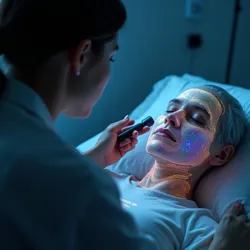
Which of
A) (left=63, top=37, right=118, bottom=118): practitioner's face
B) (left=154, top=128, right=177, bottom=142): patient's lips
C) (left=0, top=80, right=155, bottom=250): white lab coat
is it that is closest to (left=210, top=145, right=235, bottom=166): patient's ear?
(left=154, top=128, right=177, bottom=142): patient's lips

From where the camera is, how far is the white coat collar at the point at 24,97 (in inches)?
29.1

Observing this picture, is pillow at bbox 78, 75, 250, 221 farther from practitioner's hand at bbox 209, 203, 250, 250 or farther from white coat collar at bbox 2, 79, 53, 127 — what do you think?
white coat collar at bbox 2, 79, 53, 127

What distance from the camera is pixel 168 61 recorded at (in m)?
2.33

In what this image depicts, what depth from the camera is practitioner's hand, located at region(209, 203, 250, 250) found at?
1062 millimetres

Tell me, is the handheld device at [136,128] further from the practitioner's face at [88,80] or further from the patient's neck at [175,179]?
the practitioner's face at [88,80]

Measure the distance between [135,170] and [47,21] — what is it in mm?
928

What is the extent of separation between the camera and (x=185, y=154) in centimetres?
133

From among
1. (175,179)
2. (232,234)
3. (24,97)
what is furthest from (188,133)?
(24,97)

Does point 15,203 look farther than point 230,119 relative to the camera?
No

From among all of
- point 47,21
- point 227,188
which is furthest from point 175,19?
point 47,21

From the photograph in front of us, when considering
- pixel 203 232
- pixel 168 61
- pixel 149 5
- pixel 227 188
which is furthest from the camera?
pixel 168 61

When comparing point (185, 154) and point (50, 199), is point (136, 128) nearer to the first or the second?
point (185, 154)

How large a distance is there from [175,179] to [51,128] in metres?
0.69

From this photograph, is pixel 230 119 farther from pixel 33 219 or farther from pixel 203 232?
pixel 33 219
